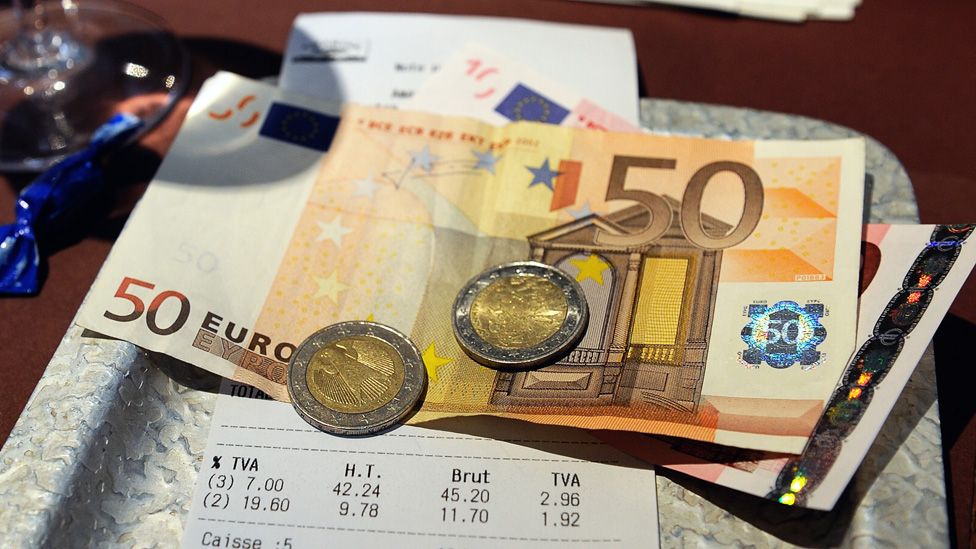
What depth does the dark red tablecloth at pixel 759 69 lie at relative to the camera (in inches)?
28.4

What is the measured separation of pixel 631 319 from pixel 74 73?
0.58 metres

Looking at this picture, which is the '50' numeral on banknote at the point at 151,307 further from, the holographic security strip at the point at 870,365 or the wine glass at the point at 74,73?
the holographic security strip at the point at 870,365

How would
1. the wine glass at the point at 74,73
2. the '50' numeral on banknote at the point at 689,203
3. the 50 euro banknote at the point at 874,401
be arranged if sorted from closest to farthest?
the 50 euro banknote at the point at 874,401 < the '50' numeral on banknote at the point at 689,203 < the wine glass at the point at 74,73

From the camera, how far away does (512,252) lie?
2.15 ft

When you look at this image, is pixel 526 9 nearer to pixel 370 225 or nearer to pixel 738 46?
pixel 738 46

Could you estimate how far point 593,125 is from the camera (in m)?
0.75

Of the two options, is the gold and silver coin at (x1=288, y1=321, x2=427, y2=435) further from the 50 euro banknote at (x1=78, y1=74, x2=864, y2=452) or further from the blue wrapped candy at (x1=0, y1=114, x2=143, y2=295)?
the blue wrapped candy at (x1=0, y1=114, x2=143, y2=295)

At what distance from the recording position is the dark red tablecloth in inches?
28.4

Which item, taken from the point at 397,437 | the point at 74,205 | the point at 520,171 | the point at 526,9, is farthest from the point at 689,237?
the point at 74,205

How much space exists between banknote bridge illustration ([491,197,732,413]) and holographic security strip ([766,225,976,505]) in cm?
7

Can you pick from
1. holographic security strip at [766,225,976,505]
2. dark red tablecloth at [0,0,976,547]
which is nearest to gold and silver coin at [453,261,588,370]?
holographic security strip at [766,225,976,505]

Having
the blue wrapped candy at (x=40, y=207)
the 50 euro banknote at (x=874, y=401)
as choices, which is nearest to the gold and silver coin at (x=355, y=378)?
the 50 euro banknote at (x=874, y=401)

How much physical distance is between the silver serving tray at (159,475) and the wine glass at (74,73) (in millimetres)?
266

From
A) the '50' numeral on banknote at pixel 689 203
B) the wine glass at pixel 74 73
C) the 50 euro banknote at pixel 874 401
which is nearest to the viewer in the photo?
the 50 euro banknote at pixel 874 401
